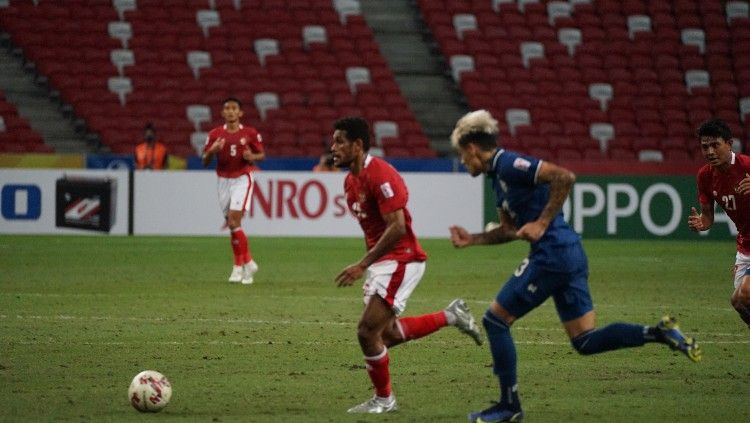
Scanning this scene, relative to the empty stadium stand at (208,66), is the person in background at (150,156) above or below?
below

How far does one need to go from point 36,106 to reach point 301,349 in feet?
71.8

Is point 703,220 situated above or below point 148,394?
above

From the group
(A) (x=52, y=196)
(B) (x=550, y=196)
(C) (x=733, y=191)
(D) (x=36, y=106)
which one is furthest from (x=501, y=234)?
(D) (x=36, y=106)

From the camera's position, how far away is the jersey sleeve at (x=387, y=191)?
27.7 ft

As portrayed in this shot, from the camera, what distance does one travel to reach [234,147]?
728 inches

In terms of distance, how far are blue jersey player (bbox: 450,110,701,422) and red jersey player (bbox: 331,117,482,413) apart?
0.60 m

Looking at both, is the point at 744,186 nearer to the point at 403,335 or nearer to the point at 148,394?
the point at 403,335

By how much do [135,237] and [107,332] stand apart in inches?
537

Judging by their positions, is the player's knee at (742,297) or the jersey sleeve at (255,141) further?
the jersey sleeve at (255,141)

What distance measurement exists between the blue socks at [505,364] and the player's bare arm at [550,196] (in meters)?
0.64

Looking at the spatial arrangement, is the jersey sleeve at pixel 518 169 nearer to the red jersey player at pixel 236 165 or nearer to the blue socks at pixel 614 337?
the blue socks at pixel 614 337

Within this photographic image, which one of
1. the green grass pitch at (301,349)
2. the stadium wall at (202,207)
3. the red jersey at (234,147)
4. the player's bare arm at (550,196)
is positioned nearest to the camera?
the player's bare arm at (550,196)

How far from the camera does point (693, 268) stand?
826 inches

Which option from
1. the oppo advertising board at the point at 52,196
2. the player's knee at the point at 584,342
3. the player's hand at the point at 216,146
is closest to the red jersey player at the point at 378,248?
the player's knee at the point at 584,342
